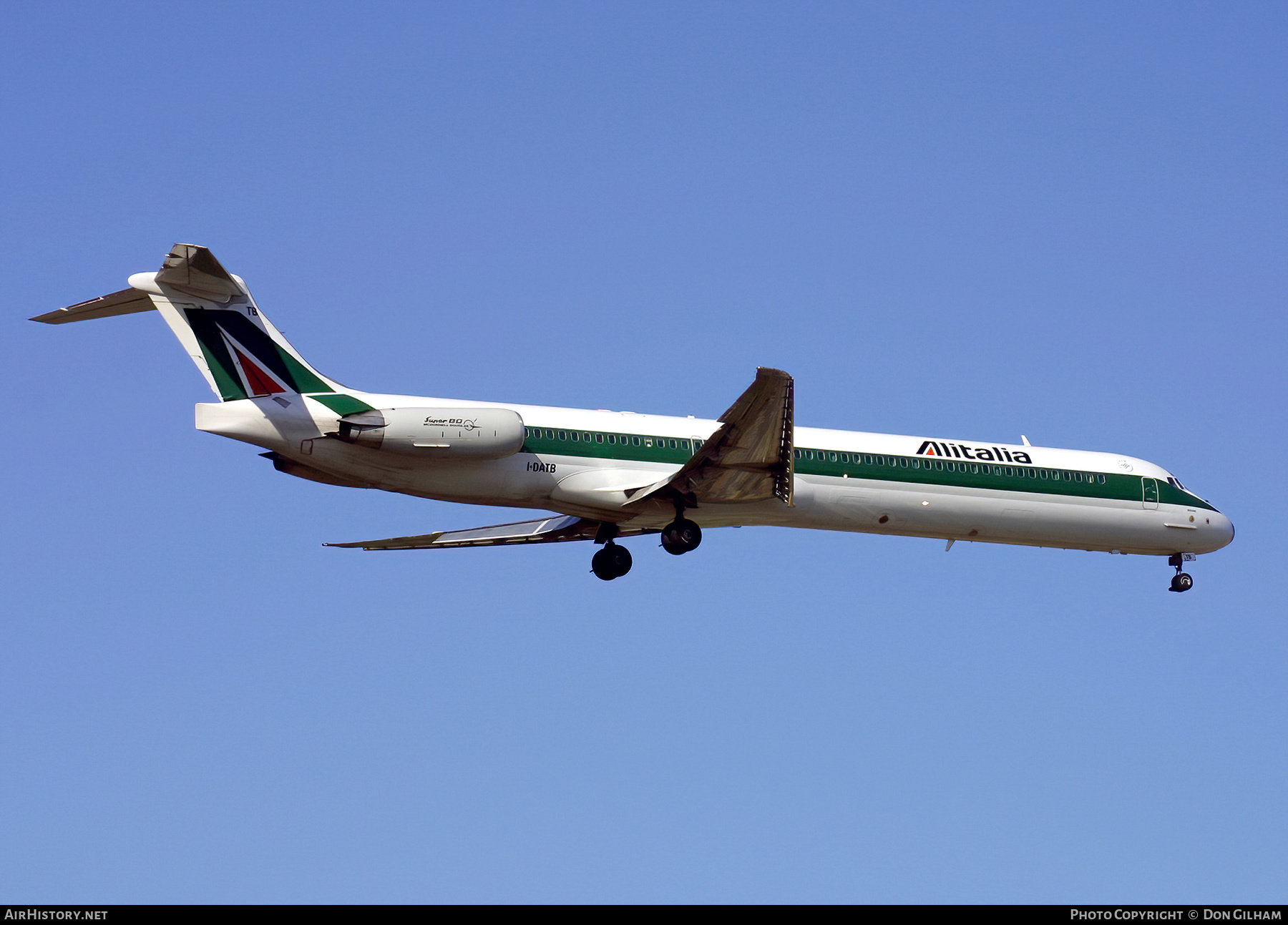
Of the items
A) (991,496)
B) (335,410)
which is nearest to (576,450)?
(335,410)

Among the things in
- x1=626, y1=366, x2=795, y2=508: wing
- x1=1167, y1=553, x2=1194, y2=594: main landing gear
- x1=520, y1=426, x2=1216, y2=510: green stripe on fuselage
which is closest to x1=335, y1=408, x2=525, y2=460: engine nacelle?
x1=520, y1=426, x2=1216, y2=510: green stripe on fuselage

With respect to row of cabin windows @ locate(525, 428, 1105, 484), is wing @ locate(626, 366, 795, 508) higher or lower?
lower

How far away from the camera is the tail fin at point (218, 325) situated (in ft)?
71.5

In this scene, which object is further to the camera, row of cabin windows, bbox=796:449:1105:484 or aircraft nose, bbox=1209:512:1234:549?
aircraft nose, bbox=1209:512:1234:549

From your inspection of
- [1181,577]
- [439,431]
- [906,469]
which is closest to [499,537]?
[439,431]

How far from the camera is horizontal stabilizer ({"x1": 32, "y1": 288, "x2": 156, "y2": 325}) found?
21.6 meters

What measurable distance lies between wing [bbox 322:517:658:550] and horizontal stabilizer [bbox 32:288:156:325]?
7.09 m

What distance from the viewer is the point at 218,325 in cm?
2242

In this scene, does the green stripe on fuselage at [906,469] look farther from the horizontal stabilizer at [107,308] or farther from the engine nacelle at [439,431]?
the horizontal stabilizer at [107,308]

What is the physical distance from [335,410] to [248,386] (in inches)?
53.8

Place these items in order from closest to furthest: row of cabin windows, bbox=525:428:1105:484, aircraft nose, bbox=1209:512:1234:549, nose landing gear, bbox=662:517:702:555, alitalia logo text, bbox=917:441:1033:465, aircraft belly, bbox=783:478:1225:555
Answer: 1. row of cabin windows, bbox=525:428:1105:484
2. nose landing gear, bbox=662:517:702:555
3. aircraft belly, bbox=783:478:1225:555
4. alitalia logo text, bbox=917:441:1033:465
5. aircraft nose, bbox=1209:512:1234:549

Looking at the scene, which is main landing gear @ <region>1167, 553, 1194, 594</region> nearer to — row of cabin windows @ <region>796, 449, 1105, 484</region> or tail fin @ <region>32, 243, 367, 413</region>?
row of cabin windows @ <region>796, 449, 1105, 484</region>

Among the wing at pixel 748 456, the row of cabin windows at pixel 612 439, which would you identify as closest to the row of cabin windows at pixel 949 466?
the wing at pixel 748 456
